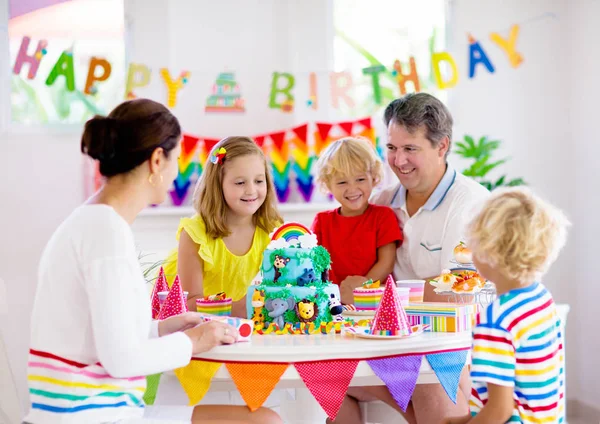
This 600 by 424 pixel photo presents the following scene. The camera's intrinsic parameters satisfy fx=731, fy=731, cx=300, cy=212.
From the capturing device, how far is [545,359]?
1550 millimetres

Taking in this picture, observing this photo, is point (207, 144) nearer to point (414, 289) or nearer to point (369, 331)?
point (414, 289)

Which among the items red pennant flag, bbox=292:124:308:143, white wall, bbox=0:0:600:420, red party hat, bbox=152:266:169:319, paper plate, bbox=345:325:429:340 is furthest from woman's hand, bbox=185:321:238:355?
red pennant flag, bbox=292:124:308:143

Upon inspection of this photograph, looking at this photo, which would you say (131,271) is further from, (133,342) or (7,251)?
(7,251)

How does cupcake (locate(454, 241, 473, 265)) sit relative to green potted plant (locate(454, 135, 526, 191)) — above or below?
below

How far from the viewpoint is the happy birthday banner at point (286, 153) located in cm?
384

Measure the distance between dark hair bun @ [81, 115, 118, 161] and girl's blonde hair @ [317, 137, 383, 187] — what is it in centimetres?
134

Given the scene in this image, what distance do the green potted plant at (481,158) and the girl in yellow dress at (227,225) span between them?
1456 mm

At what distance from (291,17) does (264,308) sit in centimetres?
227

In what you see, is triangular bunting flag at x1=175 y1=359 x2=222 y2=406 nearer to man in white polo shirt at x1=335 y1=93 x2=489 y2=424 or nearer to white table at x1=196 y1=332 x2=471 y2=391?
white table at x1=196 y1=332 x2=471 y2=391

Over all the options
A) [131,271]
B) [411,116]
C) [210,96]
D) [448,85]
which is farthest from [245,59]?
[131,271]

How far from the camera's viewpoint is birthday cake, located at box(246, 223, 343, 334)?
203cm

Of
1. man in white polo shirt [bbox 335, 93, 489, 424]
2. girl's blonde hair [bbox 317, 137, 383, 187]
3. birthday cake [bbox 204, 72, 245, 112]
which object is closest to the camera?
man in white polo shirt [bbox 335, 93, 489, 424]

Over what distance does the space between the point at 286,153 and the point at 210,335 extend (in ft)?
7.26

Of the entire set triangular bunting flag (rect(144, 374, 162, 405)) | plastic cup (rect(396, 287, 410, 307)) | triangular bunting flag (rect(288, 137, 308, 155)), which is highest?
triangular bunting flag (rect(288, 137, 308, 155))
